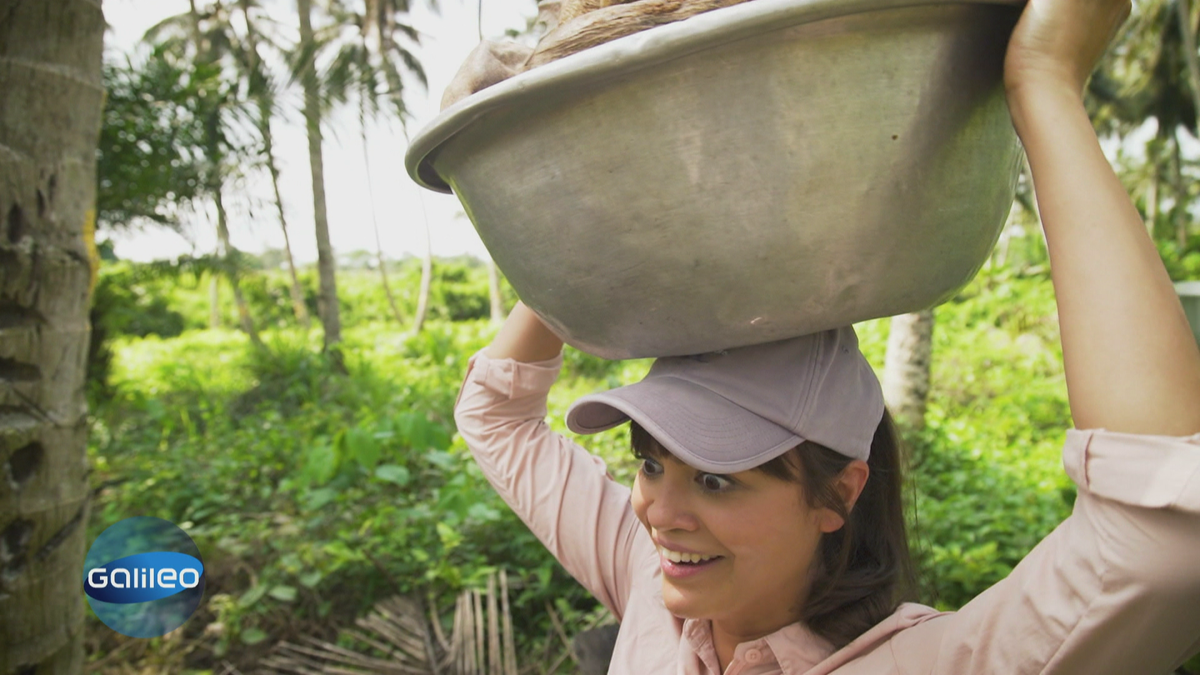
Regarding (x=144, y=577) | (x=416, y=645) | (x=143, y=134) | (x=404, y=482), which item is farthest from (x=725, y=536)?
(x=143, y=134)

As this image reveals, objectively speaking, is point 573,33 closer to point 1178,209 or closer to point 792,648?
point 792,648

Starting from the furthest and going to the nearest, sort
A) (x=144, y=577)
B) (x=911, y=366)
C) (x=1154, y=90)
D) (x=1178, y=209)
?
(x=1178, y=209), (x=1154, y=90), (x=911, y=366), (x=144, y=577)

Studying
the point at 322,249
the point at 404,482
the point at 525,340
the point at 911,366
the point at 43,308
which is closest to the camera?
the point at 525,340

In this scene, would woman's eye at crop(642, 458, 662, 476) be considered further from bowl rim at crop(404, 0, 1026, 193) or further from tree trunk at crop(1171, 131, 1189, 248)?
tree trunk at crop(1171, 131, 1189, 248)

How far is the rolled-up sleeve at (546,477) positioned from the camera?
4.51 ft

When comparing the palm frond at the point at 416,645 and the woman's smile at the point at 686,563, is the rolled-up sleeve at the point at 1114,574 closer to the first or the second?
the woman's smile at the point at 686,563

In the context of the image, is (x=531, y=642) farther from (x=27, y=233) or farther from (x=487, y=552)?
(x=27, y=233)

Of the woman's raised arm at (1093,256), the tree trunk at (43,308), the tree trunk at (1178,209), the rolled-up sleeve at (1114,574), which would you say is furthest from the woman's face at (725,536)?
the tree trunk at (1178,209)

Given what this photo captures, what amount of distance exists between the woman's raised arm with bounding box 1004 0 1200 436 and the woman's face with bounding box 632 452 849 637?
15.6 inches

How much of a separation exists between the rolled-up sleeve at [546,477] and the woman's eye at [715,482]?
400 mm

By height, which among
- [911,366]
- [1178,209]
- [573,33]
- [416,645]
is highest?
[1178,209]

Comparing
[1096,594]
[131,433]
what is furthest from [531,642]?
[131,433]

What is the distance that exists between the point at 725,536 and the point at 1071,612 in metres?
0.39

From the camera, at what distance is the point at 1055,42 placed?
0.67 meters
